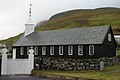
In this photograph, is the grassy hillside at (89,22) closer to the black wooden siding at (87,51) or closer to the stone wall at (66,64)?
the black wooden siding at (87,51)

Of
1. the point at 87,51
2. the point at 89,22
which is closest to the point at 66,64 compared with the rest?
the point at 87,51

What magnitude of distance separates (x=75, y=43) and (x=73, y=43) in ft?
1.34

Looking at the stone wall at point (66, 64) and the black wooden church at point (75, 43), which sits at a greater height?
the black wooden church at point (75, 43)

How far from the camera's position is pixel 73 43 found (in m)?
48.0

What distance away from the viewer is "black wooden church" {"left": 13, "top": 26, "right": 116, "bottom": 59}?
1839 inches

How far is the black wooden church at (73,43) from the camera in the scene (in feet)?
153

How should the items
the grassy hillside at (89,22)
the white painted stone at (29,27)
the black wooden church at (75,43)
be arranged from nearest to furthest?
the black wooden church at (75,43) < the white painted stone at (29,27) < the grassy hillside at (89,22)

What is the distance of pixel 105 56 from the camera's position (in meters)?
48.6

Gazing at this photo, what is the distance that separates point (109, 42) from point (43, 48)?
40.1ft

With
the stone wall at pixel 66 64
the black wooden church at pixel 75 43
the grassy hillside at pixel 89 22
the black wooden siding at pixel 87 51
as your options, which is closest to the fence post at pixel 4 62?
the stone wall at pixel 66 64

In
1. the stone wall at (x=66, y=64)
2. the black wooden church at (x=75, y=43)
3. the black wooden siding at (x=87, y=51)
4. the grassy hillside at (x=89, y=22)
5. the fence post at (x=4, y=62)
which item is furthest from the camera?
the grassy hillside at (x=89, y=22)

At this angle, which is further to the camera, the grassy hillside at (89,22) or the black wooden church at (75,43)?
the grassy hillside at (89,22)

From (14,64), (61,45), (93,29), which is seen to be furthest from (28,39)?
(14,64)

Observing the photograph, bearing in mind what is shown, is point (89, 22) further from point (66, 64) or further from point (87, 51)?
point (66, 64)
